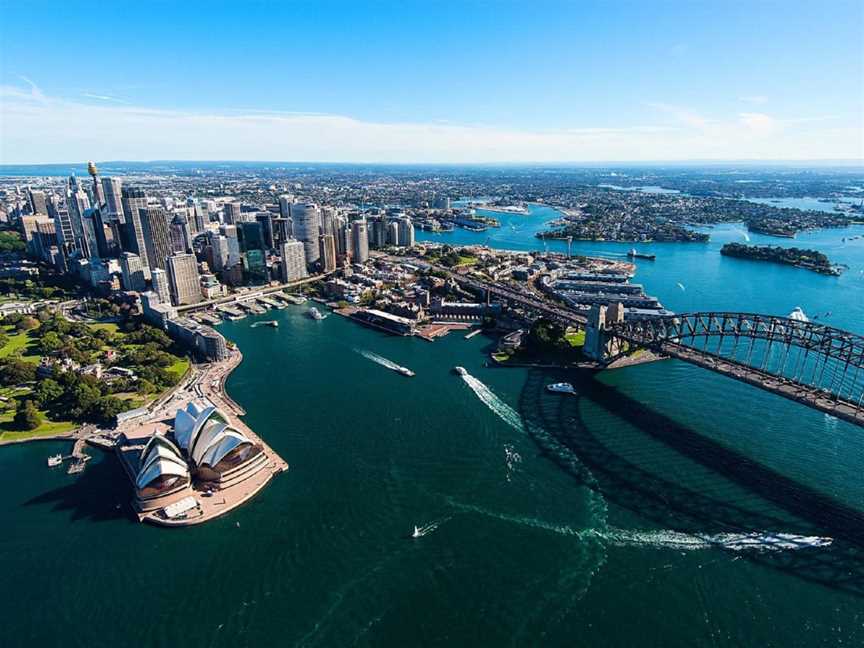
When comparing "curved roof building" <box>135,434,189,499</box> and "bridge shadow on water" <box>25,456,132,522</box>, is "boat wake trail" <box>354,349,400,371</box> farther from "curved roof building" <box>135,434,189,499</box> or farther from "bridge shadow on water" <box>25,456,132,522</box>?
"bridge shadow on water" <box>25,456,132,522</box>

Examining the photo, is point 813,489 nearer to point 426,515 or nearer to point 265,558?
point 426,515

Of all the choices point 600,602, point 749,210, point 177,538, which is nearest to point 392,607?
point 600,602

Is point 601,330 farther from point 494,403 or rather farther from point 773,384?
point 773,384

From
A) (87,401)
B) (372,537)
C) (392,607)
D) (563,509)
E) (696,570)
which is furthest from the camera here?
(87,401)

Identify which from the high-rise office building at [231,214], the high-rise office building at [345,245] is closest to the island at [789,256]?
the high-rise office building at [345,245]

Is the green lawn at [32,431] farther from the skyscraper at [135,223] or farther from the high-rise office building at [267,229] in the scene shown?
the high-rise office building at [267,229]

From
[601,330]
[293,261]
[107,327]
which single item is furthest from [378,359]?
[293,261]
